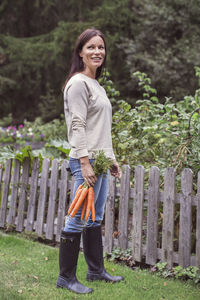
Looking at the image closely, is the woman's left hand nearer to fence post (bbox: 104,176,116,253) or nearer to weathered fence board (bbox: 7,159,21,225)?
fence post (bbox: 104,176,116,253)

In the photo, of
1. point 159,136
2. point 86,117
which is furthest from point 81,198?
point 159,136

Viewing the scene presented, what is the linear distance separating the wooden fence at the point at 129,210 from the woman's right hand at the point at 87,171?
105 cm

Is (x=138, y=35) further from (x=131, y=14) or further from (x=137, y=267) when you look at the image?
(x=137, y=267)

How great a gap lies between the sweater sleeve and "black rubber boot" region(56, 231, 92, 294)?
0.63 meters

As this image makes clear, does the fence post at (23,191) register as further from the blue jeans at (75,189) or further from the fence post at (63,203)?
the blue jeans at (75,189)

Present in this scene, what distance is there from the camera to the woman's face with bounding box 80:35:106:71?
2.62 metres

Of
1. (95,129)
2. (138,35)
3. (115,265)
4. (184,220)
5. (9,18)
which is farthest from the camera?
(9,18)

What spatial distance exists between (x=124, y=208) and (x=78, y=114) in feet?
4.97

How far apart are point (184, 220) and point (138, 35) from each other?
10.8 m

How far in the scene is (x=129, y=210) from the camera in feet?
12.9

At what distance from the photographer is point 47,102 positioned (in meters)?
17.0

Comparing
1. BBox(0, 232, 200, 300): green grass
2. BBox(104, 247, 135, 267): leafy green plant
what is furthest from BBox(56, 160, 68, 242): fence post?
BBox(104, 247, 135, 267): leafy green plant

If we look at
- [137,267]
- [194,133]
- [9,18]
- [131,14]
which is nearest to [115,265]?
[137,267]

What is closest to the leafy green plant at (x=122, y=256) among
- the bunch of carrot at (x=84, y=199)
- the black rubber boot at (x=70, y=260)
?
the black rubber boot at (x=70, y=260)
